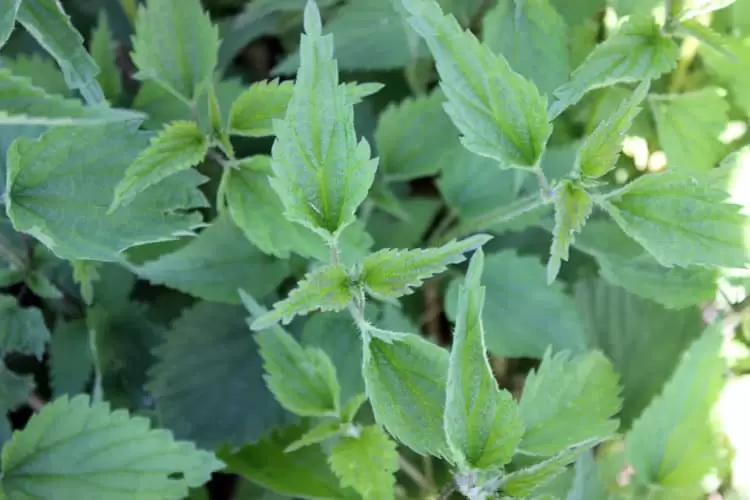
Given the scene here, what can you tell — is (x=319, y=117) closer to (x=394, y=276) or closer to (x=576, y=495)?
(x=394, y=276)

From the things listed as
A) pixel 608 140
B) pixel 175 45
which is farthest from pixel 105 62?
pixel 608 140

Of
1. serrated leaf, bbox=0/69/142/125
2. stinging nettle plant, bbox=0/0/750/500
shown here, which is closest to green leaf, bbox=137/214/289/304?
stinging nettle plant, bbox=0/0/750/500

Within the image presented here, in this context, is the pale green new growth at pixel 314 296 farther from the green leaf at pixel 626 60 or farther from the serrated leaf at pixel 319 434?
the green leaf at pixel 626 60

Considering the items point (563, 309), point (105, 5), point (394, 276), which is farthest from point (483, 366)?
point (105, 5)

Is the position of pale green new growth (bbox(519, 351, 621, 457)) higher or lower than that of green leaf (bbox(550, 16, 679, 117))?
lower

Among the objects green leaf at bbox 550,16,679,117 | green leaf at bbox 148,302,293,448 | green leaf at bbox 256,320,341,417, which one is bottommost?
green leaf at bbox 148,302,293,448

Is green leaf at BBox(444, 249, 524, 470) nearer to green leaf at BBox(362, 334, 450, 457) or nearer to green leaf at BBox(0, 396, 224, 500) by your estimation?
green leaf at BBox(362, 334, 450, 457)

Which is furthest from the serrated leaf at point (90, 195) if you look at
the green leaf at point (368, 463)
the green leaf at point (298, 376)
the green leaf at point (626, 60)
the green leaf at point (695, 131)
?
the green leaf at point (695, 131)
